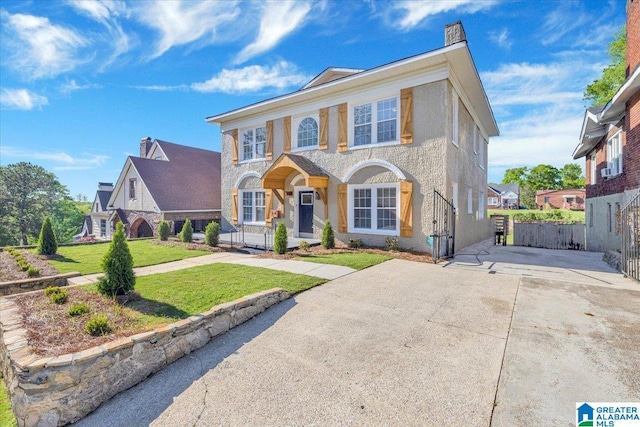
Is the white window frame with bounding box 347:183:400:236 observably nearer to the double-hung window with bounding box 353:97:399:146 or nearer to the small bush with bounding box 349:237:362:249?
the small bush with bounding box 349:237:362:249

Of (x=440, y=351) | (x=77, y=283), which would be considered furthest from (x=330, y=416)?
(x=77, y=283)

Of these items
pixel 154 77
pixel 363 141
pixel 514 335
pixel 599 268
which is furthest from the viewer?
pixel 154 77

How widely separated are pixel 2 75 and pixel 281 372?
18097 mm

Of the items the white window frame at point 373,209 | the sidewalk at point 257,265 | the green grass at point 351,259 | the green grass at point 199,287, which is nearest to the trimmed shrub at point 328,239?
the white window frame at point 373,209

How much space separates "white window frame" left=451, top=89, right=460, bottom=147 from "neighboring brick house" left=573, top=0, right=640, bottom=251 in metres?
4.73

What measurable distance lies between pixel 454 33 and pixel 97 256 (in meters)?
15.8

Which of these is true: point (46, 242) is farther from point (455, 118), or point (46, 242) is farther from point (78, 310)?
point (455, 118)

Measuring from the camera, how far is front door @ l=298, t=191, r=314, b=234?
44.7ft

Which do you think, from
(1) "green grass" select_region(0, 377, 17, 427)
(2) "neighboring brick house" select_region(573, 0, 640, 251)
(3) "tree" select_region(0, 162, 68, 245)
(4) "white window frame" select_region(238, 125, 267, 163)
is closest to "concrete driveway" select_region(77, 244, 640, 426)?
(1) "green grass" select_region(0, 377, 17, 427)

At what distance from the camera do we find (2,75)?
12.6m

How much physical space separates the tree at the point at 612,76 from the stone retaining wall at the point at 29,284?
100 ft

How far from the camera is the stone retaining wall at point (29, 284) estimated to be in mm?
6301

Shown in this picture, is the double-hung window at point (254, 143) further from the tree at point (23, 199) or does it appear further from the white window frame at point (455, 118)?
the tree at point (23, 199)

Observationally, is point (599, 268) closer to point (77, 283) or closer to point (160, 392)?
point (160, 392)
